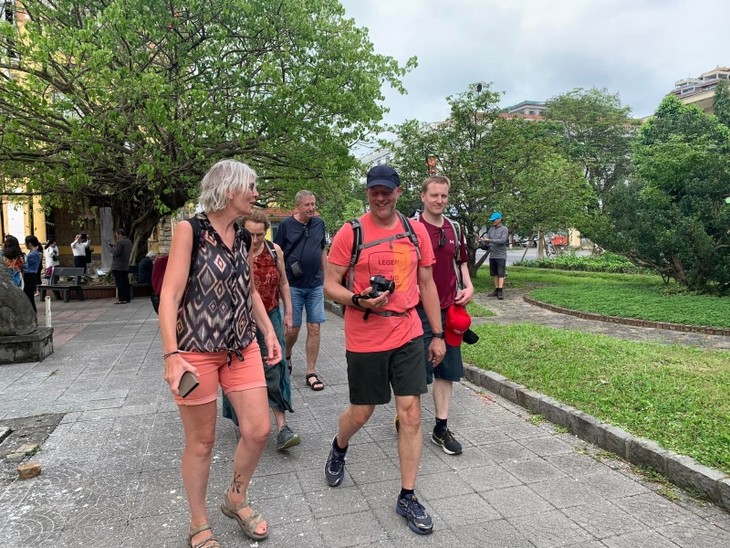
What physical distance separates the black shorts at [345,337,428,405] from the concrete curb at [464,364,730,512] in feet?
5.47

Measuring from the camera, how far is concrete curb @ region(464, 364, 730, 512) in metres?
3.16

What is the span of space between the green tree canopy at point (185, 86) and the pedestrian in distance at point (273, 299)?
6.42m

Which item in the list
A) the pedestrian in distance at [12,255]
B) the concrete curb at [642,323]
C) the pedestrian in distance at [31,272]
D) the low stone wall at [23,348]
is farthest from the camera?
the pedestrian in distance at [31,272]

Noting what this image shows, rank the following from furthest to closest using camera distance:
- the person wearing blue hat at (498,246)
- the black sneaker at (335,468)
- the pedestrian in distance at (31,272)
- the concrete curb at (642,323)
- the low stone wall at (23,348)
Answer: the person wearing blue hat at (498,246) → the pedestrian in distance at (31,272) → the concrete curb at (642,323) → the low stone wall at (23,348) → the black sneaker at (335,468)

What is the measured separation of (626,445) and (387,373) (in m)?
1.88

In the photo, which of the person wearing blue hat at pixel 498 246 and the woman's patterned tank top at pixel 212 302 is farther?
the person wearing blue hat at pixel 498 246

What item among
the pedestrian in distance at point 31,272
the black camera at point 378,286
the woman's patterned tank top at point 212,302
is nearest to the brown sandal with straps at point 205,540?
the woman's patterned tank top at point 212,302

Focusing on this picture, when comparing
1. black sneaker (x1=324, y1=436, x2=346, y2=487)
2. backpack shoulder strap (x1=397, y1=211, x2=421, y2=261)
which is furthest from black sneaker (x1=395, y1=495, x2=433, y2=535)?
backpack shoulder strap (x1=397, y1=211, x2=421, y2=261)

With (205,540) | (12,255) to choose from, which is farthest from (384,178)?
(12,255)

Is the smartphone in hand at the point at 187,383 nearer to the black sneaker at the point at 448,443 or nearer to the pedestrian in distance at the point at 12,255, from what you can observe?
the black sneaker at the point at 448,443

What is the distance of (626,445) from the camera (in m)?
3.71

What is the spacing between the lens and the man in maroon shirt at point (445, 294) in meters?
3.83

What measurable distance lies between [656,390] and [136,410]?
15.0ft

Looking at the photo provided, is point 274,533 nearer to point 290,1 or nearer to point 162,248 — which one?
point 290,1
